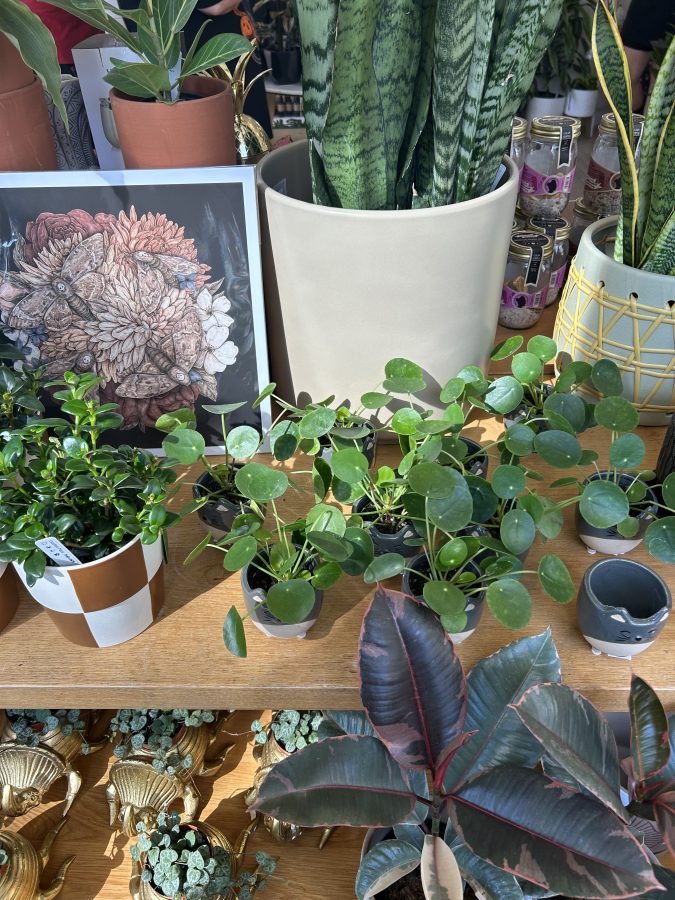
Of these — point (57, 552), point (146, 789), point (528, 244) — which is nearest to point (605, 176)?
point (528, 244)

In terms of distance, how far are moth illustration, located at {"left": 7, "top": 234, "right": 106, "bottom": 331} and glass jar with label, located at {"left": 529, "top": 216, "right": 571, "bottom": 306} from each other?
1.83ft

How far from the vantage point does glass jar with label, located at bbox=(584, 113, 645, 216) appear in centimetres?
92

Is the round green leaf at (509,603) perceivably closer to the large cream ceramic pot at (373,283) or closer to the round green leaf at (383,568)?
the round green leaf at (383,568)

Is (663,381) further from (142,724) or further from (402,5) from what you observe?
(142,724)

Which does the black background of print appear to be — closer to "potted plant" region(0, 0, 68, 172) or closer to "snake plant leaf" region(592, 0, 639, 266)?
"potted plant" region(0, 0, 68, 172)

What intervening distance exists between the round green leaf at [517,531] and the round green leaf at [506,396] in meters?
0.13

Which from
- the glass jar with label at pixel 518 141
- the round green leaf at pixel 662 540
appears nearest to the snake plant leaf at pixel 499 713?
the round green leaf at pixel 662 540

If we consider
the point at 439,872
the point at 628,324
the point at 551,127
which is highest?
the point at 551,127

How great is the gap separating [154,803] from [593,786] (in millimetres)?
504

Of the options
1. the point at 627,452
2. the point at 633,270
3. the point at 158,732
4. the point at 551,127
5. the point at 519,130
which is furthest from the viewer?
the point at 519,130

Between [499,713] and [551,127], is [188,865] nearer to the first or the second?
[499,713]

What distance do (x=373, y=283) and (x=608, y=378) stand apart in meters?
0.23

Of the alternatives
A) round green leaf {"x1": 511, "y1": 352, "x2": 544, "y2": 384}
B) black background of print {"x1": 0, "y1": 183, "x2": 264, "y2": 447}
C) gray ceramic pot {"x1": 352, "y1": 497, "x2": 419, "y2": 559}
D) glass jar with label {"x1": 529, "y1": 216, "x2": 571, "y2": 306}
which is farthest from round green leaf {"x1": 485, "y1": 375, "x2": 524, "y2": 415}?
glass jar with label {"x1": 529, "y1": 216, "x2": 571, "y2": 306}

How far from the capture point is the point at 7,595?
0.55m
